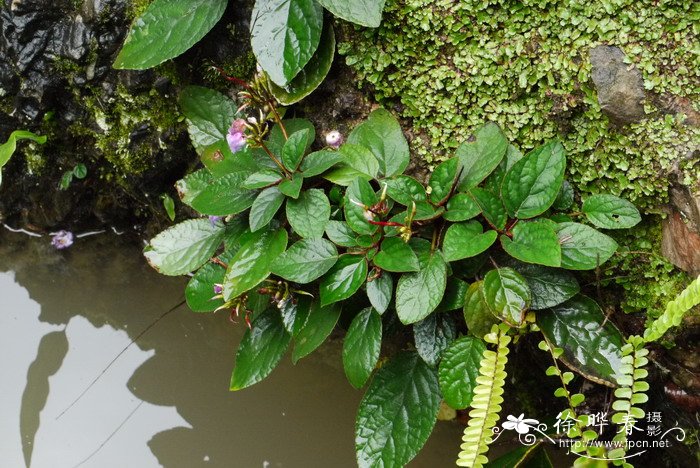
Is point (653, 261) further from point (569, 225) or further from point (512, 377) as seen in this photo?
point (512, 377)

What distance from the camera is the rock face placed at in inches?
56.5

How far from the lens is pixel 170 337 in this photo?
2.30 m

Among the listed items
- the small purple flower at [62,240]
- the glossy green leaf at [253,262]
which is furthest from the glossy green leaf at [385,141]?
the small purple flower at [62,240]

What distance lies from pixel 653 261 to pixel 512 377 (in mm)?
574

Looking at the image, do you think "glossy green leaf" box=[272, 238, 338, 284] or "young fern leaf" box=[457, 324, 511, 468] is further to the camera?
"glossy green leaf" box=[272, 238, 338, 284]

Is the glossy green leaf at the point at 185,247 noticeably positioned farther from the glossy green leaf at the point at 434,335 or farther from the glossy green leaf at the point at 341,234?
the glossy green leaf at the point at 434,335

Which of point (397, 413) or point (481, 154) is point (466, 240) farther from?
point (397, 413)

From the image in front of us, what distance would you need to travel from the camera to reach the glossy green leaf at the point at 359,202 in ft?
4.91

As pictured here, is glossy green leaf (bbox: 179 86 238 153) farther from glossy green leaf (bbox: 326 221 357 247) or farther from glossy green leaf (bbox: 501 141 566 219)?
glossy green leaf (bbox: 501 141 566 219)

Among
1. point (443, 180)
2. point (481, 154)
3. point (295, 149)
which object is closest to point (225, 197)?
point (295, 149)

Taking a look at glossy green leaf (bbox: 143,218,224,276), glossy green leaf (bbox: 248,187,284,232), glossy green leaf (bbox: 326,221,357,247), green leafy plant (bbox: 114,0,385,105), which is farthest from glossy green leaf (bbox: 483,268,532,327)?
glossy green leaf (bbox: 143,218,224,276)

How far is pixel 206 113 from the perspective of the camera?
187 cm

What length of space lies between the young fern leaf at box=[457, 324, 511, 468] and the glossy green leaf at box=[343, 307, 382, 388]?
27 cm

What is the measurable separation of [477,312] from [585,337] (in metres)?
0.28
